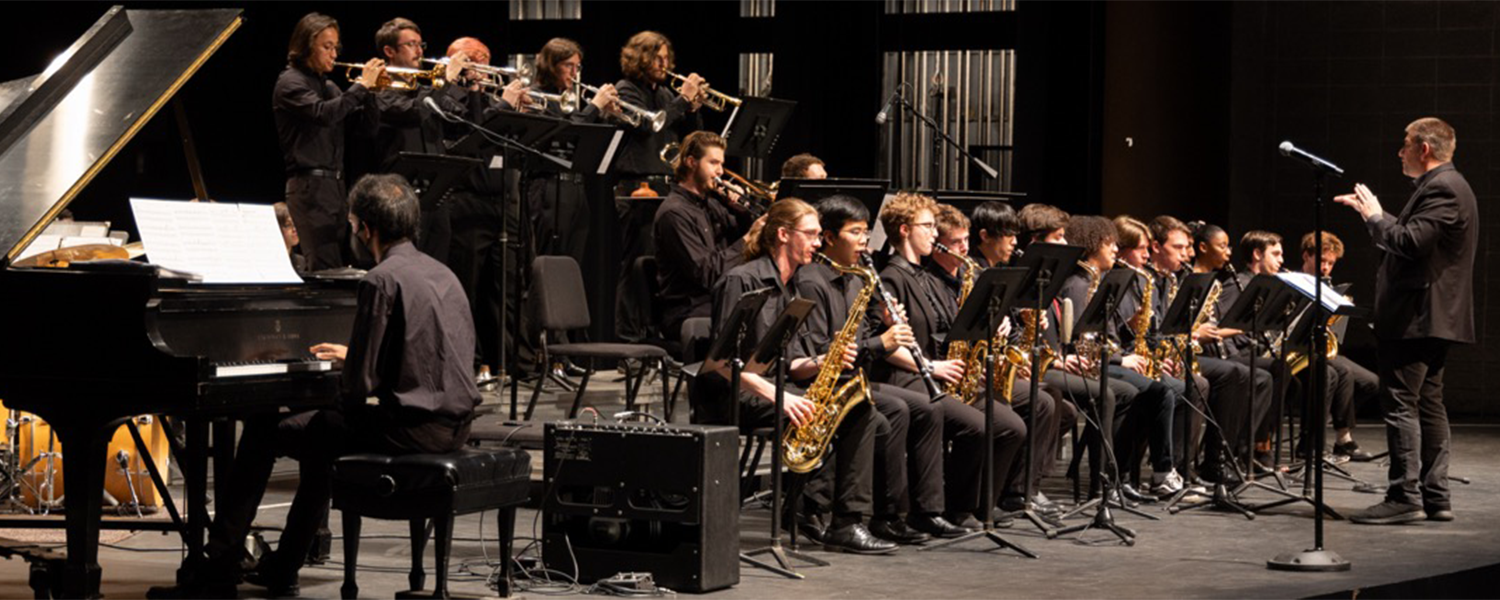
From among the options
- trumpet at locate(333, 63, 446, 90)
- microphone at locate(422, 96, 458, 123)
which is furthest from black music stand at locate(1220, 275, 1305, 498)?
trumpet at locate(333, 63, 446, 90)

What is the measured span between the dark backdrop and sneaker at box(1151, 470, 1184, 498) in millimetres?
3406

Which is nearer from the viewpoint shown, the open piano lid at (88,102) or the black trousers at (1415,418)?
the open piano lid at (88,102)

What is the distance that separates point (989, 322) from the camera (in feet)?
22.6

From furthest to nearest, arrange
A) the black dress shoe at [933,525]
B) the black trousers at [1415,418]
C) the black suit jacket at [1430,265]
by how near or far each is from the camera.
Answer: the black trousers at [1415,418] → the black suit jacket at [1430,265] → the black dress shoe at [933,525]

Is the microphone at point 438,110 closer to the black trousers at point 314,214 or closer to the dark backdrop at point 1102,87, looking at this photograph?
the black trousers at point 314,214

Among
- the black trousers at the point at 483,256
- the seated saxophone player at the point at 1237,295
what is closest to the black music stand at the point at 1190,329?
the seated saxophone player at the point at 1237,295

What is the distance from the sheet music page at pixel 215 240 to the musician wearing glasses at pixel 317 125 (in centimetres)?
245

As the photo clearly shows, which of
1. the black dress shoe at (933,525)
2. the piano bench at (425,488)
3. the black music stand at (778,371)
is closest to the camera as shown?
the piano bench at (425,488)

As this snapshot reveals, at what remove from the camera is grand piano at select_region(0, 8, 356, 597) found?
5.18 metres

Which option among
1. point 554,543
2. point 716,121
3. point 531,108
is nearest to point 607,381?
point 531,108

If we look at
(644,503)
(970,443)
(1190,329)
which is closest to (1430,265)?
(1190,329)

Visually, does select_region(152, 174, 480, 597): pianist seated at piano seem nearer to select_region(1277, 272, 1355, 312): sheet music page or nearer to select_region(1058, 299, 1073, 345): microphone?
select_region(1058, 299, 1073, 345): microphone

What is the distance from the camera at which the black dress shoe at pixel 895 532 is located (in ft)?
23.2

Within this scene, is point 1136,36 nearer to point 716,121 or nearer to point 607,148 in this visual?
point 716,121
